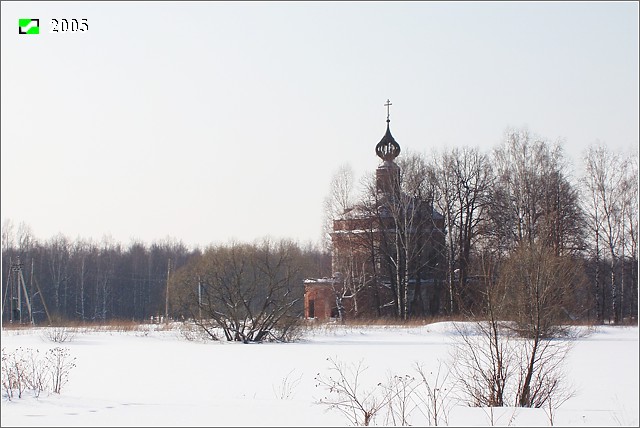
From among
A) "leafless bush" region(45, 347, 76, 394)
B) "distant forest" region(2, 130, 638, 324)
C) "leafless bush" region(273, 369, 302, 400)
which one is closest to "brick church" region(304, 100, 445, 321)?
"distant forest" region(2, 130, 638, 324)

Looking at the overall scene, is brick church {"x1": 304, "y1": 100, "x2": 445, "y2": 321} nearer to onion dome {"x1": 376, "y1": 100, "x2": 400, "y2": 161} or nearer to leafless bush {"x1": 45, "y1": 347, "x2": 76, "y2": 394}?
onion dome {"x1": 376, "y1": 100, "x2": 400, "y2": 161}

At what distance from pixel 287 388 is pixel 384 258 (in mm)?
27632

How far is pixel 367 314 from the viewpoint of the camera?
39125mm

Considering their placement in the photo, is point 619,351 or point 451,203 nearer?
point 619,351

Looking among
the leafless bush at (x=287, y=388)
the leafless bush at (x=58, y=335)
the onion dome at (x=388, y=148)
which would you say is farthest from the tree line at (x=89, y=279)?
the leafless bush at (x=287, y=388)

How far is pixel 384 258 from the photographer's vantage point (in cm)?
4072

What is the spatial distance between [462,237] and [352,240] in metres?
5.91

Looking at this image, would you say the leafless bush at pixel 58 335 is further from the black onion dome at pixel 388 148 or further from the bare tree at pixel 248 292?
the black onion dome at pixel 388 148

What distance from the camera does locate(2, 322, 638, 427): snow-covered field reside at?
360 inches

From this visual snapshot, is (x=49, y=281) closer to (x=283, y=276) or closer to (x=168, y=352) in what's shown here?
(x=283, y=276)

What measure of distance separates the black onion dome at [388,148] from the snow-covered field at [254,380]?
50.1 feet

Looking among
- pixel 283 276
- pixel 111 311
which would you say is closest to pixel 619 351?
pixel 283 276

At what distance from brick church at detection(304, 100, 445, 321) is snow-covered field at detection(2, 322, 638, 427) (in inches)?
385

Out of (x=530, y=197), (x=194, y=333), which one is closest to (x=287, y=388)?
(x=194, y=333)
